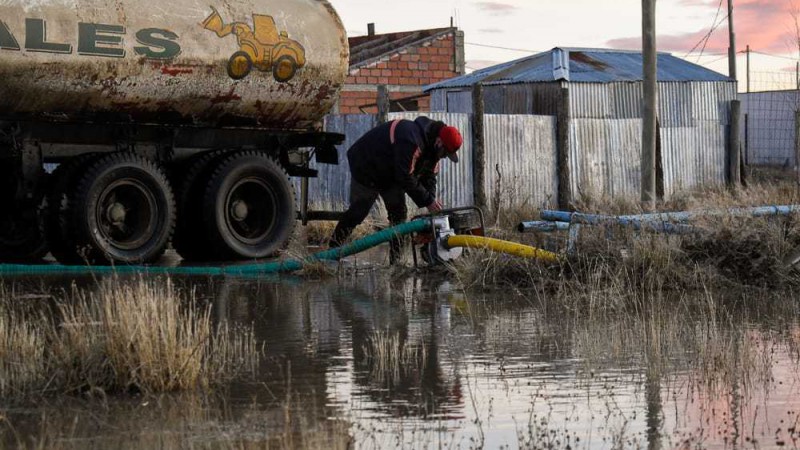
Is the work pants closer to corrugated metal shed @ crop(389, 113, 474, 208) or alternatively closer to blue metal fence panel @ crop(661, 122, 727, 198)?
corrugated metal shed @ crop(389, 113, 474, 208)

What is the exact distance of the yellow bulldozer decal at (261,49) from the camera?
14.5 m

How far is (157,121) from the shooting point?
14.5m

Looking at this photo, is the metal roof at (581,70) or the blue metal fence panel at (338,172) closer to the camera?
the blue metal fence panel at (338,172)

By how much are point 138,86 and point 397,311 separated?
512 centimetres

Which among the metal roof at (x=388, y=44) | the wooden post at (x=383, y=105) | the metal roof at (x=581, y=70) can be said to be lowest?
the wooden post at (x=383, y=105)

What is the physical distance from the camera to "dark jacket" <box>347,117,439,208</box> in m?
13.5

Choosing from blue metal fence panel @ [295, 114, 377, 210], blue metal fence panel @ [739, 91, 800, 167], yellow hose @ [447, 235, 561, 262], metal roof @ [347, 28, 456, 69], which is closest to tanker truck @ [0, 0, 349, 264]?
blue metal fence panel @ [295, 114, 377, 210]

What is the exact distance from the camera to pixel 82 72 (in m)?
13.5

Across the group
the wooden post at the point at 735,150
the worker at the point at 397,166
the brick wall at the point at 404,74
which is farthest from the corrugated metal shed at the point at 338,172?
the brick wall at the point at 404,74

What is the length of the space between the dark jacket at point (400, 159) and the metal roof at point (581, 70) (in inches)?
548

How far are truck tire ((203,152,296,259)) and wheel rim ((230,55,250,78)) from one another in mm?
984

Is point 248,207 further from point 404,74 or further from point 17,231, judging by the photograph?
point 404,74

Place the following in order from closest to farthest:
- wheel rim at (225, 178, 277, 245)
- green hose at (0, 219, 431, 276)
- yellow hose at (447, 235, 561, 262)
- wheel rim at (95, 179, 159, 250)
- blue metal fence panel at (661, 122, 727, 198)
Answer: yellow hose at (447, 235, 561, 262)
green hose at (0, 219, 431, 276)
wheel rim at (95, 179, 159, 250)
wheel rim at (225, 178, 277, 245)
blue metal fence panel at (661, 122, 727, 198)

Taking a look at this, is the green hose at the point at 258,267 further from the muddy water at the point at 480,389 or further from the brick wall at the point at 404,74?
the brick wall at the point at 404,74
